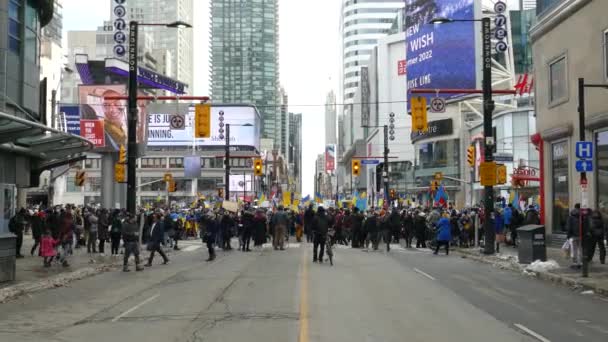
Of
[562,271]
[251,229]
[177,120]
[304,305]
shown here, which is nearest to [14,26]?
[177,120]

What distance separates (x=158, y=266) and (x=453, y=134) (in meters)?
63.5

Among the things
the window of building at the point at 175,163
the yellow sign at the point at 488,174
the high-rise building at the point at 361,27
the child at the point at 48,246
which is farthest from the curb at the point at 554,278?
the high-rise building at the point at 361,27

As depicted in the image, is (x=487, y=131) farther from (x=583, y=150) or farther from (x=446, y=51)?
(x=446, y=51)

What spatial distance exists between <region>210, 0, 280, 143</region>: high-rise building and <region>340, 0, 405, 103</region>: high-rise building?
20827 millimetres

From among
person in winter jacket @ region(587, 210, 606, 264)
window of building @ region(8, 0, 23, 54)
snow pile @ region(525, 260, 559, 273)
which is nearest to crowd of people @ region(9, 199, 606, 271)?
person in winter jacket @ region(587, 210, 606, 264)

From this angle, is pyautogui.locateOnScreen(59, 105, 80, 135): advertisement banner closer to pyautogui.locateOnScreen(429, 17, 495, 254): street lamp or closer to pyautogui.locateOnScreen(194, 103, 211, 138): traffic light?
pyautogui.locateOnScreen(194, 103, 211, 138): traffic light

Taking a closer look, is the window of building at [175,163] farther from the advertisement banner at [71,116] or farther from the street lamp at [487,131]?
the street lamp at [487,131]

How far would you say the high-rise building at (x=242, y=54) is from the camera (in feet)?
525

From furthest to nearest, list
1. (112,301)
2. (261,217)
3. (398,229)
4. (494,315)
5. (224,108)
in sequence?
(224,108) → (398,229) → (261,217) → (112,301) → (494,315)

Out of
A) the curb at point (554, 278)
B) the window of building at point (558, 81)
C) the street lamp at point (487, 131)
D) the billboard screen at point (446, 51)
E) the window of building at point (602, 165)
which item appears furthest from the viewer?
the billboard screen at point (446, 51)

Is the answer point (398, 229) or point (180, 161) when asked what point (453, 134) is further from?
point (180, 161)

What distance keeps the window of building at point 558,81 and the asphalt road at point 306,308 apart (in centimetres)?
1033

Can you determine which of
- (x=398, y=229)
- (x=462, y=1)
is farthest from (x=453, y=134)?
(x=398, y=229)

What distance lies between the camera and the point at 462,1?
7662 centimetres
